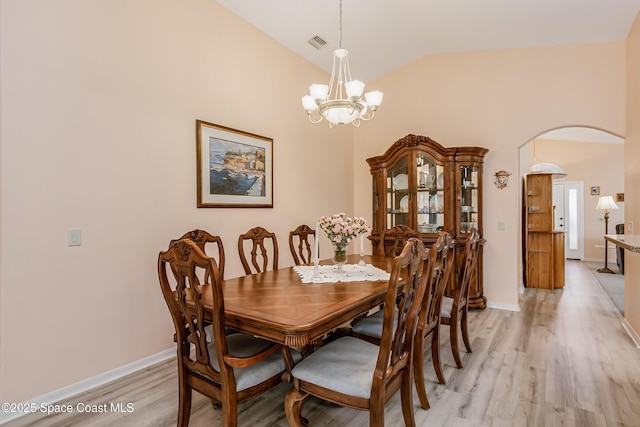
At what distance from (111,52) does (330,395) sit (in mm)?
2777

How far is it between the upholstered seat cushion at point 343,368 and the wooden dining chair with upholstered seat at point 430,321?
0.34 meters

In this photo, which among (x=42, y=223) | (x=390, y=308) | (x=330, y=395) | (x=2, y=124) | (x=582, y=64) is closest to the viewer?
(x=390, y=308)

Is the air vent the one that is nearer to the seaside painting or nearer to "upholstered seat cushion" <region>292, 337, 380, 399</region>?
the seaside painting

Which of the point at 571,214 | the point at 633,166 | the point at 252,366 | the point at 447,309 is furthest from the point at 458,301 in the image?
the point at 571,214

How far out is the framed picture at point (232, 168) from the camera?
10.7 ft

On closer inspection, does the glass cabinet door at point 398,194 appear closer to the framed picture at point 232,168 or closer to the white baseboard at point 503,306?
the white baseboard at point 503,306

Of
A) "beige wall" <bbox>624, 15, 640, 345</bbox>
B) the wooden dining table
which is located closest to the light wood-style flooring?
"beige wall" <bbox>624, 15, 640, 345</bbox>

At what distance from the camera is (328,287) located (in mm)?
2240

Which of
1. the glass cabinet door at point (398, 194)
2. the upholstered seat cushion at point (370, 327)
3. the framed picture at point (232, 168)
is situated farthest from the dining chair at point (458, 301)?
the framed picture at point (232, 168)

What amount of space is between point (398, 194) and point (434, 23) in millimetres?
2068

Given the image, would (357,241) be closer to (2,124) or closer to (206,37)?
(206,37)

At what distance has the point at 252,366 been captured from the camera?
1.78 m

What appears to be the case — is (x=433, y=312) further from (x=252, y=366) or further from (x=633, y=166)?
(x=633, y=166)

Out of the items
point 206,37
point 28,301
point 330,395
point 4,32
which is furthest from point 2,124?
point 330,395
